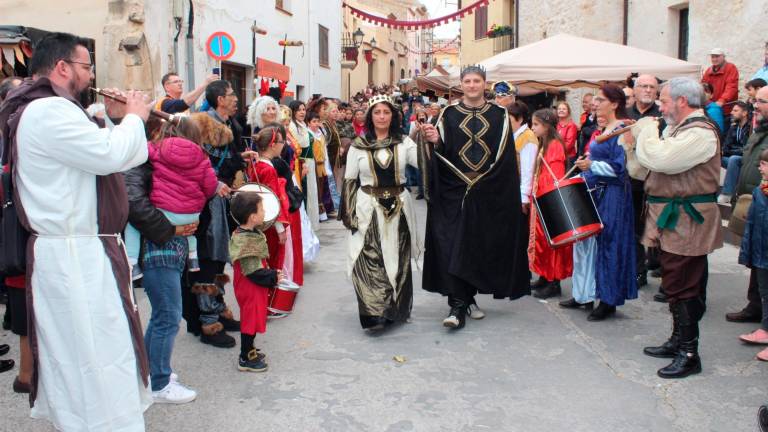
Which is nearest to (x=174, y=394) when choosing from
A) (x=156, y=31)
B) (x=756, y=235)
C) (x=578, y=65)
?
(x=756, y=235)

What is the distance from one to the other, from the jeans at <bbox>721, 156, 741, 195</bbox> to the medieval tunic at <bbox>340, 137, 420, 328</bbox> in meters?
5.30

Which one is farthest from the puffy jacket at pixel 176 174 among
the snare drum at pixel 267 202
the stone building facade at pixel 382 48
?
the stone building facade at pixel 382 48

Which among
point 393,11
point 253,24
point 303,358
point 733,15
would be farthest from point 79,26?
point 393,11

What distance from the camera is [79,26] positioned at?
426 inches

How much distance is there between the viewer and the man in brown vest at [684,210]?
13.7 ft

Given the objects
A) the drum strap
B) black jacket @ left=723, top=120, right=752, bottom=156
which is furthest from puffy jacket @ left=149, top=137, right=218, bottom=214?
black jacket @ left=723, top=120, right=752, bottom=156

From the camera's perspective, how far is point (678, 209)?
14.0 feet

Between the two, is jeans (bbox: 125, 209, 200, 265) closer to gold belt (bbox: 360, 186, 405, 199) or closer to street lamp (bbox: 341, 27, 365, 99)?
gold belt (bbox: 360, 186, 405, 199)

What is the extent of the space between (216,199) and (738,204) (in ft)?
12.3

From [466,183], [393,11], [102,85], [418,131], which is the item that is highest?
[393,11]

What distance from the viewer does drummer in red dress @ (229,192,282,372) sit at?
4.19 meters

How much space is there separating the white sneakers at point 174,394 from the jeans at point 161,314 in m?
0.05

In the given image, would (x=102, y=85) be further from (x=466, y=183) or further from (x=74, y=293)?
(x=74, y=293)

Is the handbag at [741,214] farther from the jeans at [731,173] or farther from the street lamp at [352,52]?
the street lamp at [352,52]
